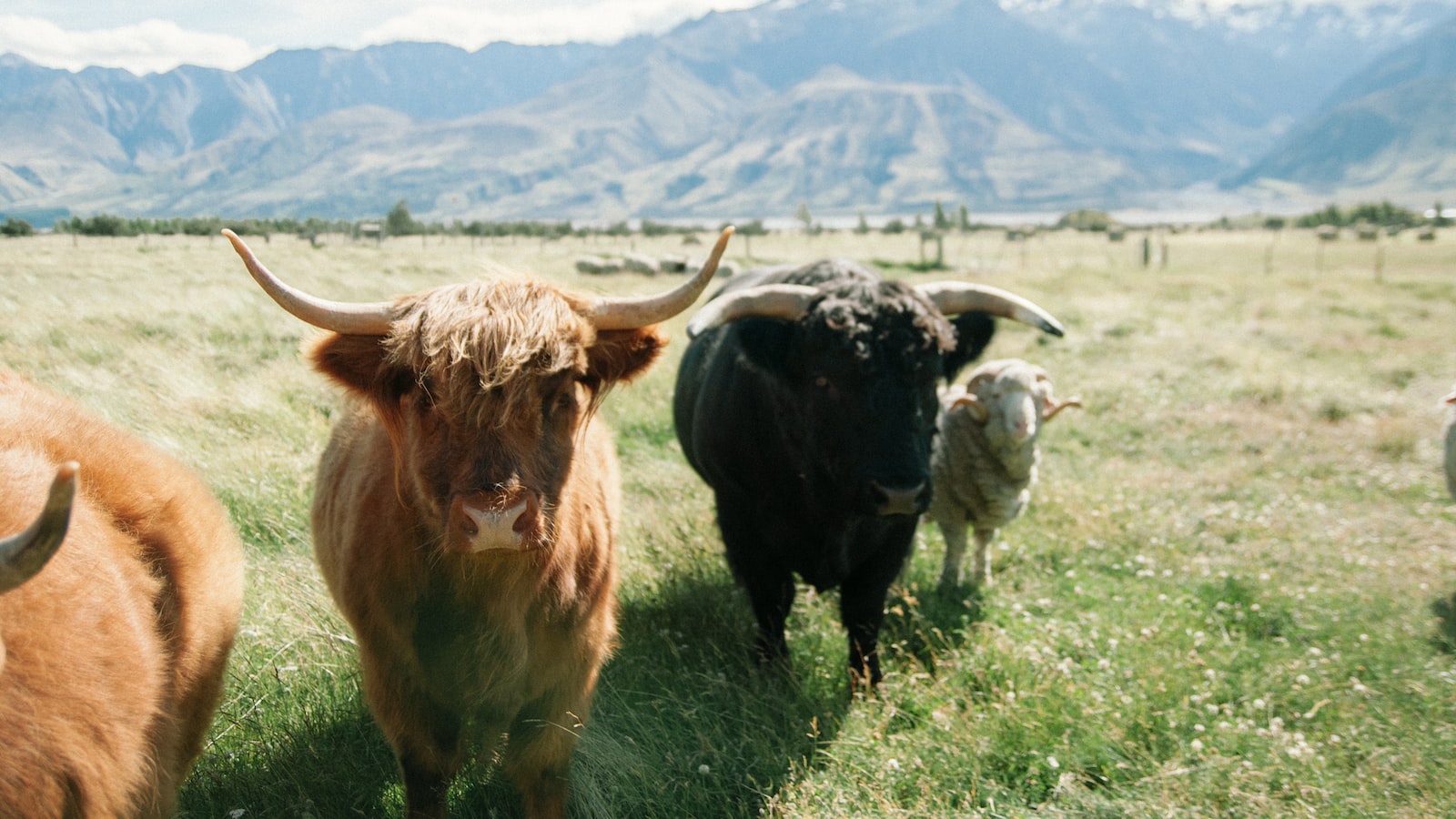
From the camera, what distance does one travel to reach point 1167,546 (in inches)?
278

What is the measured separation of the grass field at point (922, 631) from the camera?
3.79 m

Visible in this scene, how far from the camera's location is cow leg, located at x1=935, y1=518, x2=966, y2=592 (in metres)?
6.44

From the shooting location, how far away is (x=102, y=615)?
2.42 meters

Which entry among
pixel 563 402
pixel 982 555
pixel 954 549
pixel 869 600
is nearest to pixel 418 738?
pixel 563 402

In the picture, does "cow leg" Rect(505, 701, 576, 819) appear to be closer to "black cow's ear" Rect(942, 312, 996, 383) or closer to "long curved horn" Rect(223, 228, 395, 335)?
"long curved horn" Rect(223, 228, 395, 335)

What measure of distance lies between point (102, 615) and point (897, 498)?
3.02m

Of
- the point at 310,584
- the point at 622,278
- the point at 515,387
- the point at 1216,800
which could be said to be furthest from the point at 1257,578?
the point at 622,278

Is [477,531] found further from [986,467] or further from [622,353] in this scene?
[986,467]

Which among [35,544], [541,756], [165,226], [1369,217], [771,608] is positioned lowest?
[771,608]

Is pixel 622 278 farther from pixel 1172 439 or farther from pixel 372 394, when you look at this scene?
pixel 372 394

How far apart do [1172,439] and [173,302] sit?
424 inches

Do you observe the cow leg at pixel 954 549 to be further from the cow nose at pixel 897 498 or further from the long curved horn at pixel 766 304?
the long curved horn at pixel 766 304

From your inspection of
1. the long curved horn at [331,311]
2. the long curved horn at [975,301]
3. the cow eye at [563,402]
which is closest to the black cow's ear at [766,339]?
the long curved horn at [975,301]

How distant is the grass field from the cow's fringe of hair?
1.87 ft
